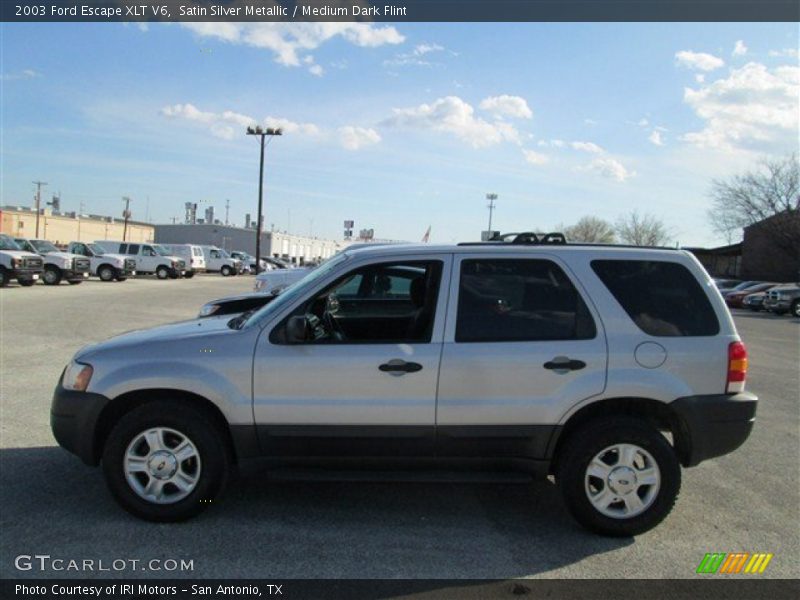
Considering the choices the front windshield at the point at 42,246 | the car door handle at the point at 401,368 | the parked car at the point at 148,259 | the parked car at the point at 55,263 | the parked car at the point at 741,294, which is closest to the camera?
the car door handle at the point at 401,368

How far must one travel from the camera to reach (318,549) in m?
A: 3.69

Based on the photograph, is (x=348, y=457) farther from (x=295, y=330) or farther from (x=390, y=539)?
(x=295, y=330)

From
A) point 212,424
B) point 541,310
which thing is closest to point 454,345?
point 541,310

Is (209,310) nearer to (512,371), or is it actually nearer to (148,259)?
(512,371)

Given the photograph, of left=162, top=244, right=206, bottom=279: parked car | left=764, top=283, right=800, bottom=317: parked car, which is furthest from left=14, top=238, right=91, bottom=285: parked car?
left=764, top=283, right=800, bottom=317: parked car

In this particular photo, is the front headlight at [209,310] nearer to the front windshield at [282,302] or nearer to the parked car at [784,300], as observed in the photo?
the front windshield at [282,302]

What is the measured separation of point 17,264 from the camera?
23.1 meters

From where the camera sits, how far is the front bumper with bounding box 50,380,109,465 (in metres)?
3.96

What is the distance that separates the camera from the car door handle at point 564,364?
12.8ft

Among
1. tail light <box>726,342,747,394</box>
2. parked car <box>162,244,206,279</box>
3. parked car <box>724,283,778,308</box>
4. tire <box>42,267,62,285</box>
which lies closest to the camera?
tail light <box>726,342,747,394</box>

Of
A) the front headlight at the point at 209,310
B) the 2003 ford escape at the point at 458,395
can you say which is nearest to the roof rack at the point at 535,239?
the 2003 ford escape at the point at 458,395

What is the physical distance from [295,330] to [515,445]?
5.14 feet

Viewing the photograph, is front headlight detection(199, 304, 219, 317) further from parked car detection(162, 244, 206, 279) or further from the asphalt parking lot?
parked car detection(162, 244, 206, 279)

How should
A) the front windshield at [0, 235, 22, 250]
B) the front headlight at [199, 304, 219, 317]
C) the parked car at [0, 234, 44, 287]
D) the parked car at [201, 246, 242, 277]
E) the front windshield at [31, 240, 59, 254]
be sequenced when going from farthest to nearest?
the parked car at [201, 246, 242, 277] → the front windshield at [31, 240, 59, 254] → the front windshield at [0, 235, 22, 250] → the parked car at [0, 234, 44, 287] → the front headlight at [199, 304, 219, 317]
